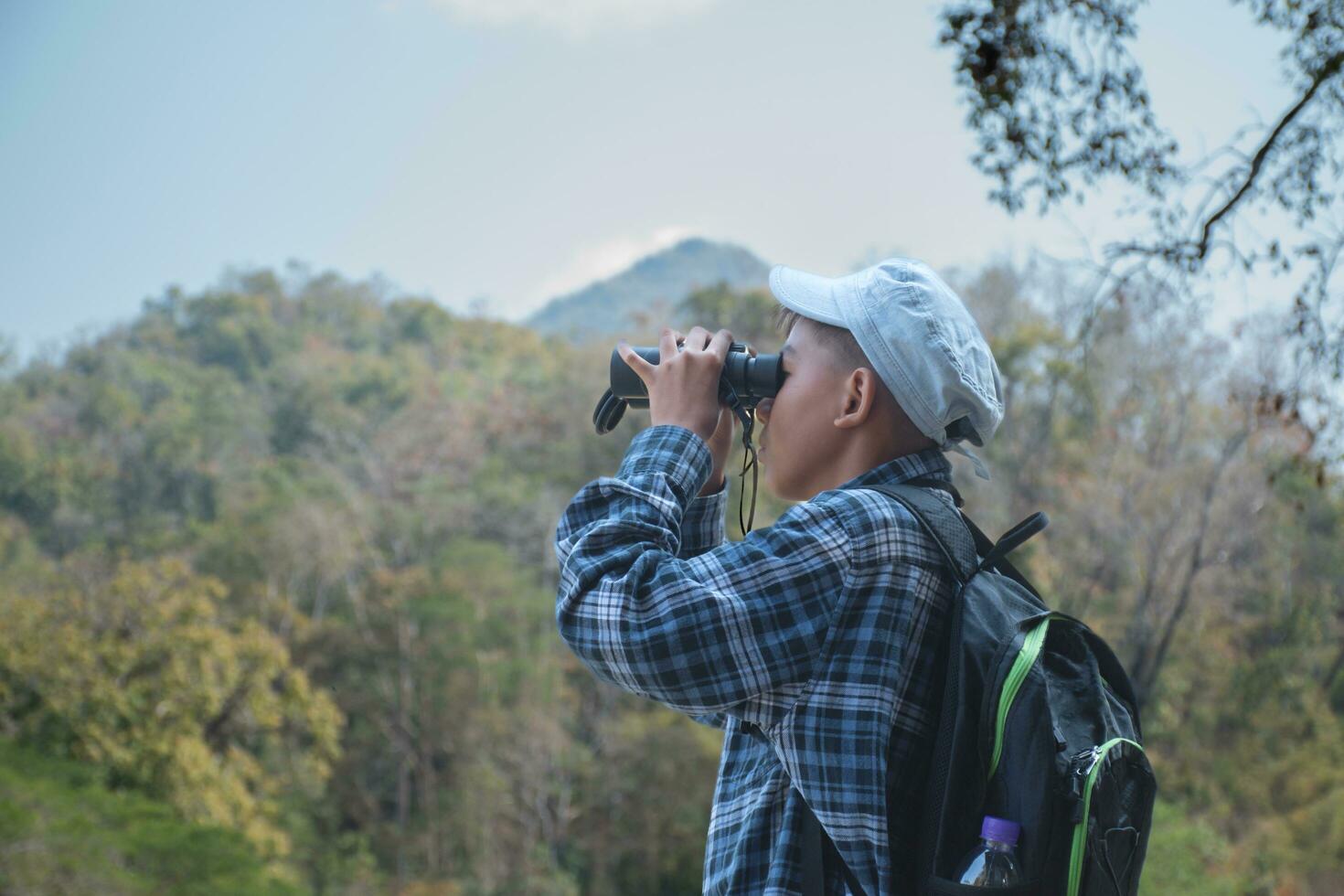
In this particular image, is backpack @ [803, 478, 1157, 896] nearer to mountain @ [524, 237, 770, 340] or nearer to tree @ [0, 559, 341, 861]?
tree @ [0, 559, 341, 861]

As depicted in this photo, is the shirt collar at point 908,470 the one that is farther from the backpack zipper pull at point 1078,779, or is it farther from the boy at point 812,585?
the backpack zipper pull at point 1078,779

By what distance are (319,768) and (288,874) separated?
1.10 metres

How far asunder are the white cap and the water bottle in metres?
0.27

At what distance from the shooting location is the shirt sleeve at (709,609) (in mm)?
728

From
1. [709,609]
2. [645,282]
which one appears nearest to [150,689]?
[709,609]

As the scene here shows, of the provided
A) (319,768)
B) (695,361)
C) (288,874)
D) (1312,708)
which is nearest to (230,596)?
(319,768)

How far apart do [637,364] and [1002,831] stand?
16.1 inches

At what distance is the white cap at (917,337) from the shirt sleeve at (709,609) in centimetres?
12

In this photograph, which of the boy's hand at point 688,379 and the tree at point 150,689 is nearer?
the boy's hand at point 688,379

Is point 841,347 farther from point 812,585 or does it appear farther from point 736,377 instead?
point 812,585

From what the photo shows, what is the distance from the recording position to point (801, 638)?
74cm

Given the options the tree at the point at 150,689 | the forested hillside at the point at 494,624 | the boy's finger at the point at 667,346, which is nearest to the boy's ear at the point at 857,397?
the boy's finger at the point at 667,346

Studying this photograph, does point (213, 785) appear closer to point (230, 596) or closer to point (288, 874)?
point (288, 874)

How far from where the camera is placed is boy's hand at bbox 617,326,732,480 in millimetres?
860
